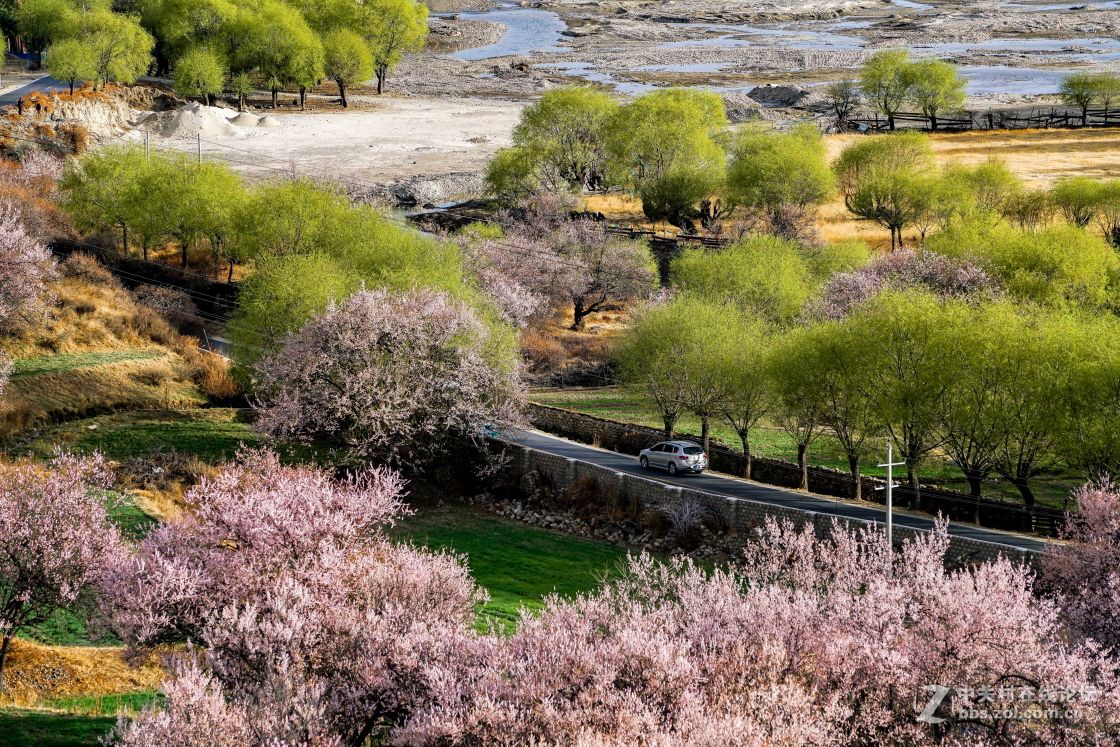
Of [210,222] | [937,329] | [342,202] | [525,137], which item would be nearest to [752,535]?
[937,329]

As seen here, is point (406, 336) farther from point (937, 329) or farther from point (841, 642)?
point (841, 642)

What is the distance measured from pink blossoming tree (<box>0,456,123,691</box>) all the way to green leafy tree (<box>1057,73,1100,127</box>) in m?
136

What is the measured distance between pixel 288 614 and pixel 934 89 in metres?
126

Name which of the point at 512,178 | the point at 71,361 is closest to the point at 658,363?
the point at 71,361

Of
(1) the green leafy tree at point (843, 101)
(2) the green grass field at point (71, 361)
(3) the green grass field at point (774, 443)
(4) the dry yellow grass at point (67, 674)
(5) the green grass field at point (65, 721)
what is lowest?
(3) the green grass field at point (774, 443)

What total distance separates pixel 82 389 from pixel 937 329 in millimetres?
37195

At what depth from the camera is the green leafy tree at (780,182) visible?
90062 millimetres

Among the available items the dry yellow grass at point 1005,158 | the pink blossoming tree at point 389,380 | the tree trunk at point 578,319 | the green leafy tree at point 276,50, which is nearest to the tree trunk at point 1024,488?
the pink blossoming tree at point 389,380

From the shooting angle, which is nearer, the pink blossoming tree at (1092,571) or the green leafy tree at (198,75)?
the pink blossoming tree at (1092,571)

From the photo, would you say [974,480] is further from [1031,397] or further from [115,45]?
[115,45]

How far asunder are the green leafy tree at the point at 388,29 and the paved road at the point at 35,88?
37.7 meters

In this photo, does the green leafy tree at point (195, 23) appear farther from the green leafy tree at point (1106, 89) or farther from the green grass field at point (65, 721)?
the green grass field at point (65, 721)

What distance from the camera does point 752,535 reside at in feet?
Result: 132

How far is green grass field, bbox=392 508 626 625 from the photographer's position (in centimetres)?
3659
